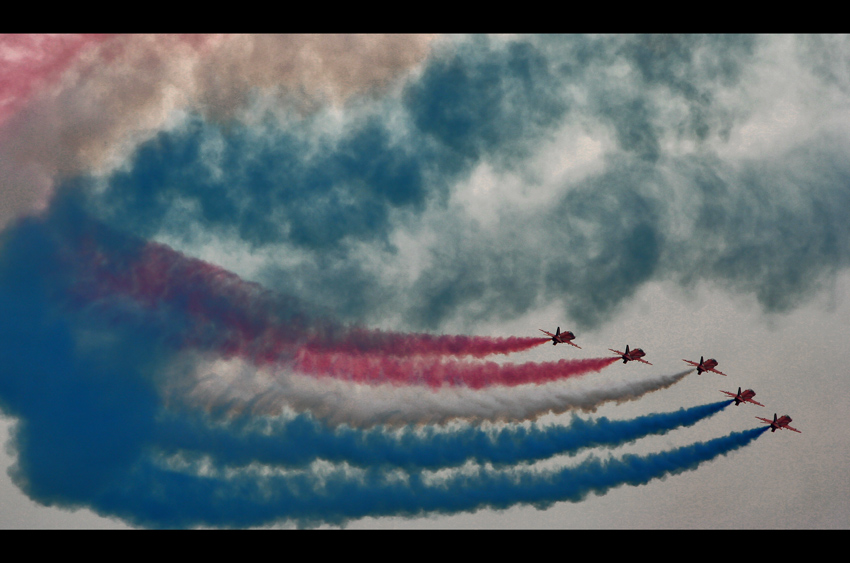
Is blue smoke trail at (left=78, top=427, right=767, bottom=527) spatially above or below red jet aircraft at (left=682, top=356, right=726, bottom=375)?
below

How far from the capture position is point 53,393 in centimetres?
6222

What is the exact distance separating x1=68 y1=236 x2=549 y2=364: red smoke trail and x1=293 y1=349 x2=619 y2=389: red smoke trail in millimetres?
598

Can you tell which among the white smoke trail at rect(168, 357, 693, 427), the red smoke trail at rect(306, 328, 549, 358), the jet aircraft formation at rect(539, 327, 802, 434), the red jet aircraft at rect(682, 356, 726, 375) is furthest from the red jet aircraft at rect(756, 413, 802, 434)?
the red smoke trail at rect(306, 328, 549, 358)

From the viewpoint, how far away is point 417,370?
59.1m

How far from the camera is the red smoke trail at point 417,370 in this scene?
5875 centimetres

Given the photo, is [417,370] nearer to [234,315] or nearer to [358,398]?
[358,398]

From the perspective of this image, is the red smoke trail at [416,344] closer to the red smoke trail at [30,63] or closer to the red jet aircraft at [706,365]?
the red jet aircraft at [706,365]

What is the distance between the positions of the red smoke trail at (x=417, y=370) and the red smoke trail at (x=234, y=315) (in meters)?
0.60

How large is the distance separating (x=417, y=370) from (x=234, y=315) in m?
14.4

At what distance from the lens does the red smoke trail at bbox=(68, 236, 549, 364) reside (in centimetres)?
5950

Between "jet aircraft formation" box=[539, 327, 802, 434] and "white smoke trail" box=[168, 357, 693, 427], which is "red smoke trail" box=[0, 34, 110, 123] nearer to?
"white smoke trail" box=[168, 357, 693, 427]

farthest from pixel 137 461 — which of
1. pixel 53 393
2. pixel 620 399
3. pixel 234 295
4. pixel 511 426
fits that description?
pixel 620 399

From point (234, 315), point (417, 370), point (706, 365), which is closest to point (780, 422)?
point (706, 365)

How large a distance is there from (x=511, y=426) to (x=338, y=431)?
1283 centimetres
